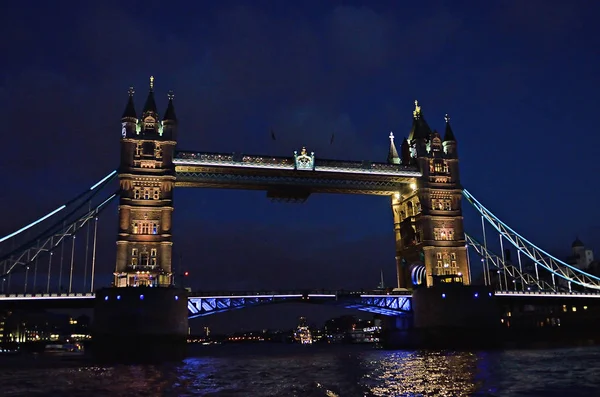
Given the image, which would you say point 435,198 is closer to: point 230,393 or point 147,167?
point 147,167

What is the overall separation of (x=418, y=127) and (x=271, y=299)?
33.4 metres

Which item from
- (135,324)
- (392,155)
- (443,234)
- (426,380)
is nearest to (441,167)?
(443,234)

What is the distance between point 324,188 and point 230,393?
172 ft

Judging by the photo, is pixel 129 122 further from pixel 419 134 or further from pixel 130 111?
pixel 419 134

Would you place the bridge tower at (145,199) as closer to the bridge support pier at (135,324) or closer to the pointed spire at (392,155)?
the bridge support pier at (135,324)

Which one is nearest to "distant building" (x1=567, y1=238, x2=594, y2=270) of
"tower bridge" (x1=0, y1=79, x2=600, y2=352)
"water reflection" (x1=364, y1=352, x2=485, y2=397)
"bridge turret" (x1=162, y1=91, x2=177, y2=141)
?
"tower bridge" (x1=0, y1=79, x2=600, y2=352)

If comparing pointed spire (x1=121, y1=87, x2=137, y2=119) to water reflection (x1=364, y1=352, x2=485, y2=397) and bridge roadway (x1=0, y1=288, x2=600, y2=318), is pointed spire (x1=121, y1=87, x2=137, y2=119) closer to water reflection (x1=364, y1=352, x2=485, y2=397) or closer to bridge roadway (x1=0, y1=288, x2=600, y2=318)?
bridge roadway (x1=0, y1=288, x2=600, y2=318)

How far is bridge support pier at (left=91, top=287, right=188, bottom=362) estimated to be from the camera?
61.1 m

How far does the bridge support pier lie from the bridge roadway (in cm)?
133

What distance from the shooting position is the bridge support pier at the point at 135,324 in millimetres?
61094

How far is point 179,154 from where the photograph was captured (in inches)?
2847

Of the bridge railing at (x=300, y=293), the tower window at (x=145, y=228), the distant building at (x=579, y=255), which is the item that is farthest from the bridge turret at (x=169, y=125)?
the distant building at (x=579, y=255)

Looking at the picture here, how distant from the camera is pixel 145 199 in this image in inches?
2753

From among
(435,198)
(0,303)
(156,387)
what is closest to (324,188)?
(435,198)
